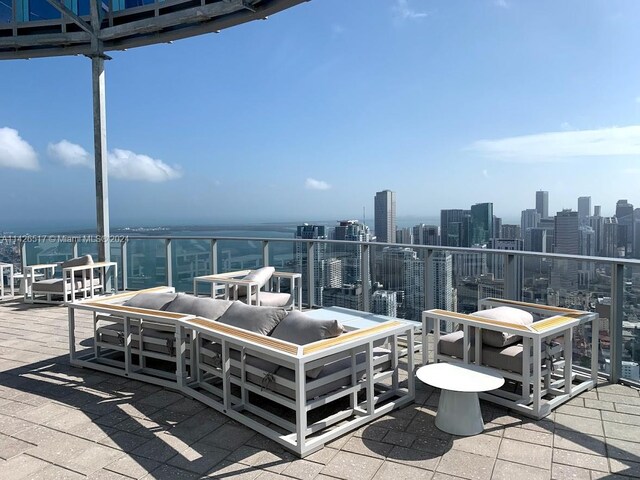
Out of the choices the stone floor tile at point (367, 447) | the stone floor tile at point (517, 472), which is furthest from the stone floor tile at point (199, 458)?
the stone floor tile at point (517, 472)

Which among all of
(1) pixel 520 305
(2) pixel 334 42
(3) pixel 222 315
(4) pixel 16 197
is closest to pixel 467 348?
(1) pixel 520 305

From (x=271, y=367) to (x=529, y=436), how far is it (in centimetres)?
159

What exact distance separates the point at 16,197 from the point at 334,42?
49.2 ft

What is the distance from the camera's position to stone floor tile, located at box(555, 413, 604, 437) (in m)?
2.74

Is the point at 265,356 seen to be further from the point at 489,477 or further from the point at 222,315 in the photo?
the point at 489,477

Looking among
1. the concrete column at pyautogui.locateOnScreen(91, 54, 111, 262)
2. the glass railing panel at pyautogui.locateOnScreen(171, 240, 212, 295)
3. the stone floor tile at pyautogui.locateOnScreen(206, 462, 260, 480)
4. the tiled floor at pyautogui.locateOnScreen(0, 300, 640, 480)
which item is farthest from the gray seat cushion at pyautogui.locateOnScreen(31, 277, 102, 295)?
the stone floor tile at pyautogui.locateOnScreen(206, 462, 260, 480)

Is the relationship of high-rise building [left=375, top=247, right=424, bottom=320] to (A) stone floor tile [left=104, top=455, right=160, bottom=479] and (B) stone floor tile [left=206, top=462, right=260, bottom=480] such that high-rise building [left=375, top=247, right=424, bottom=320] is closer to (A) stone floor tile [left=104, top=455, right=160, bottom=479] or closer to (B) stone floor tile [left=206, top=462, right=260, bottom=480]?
(B) stone floor tile [left=206, top=462, right=260, bottom=480]

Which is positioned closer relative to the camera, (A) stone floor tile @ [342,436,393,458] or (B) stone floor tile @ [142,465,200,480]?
(B) stone floor tile @ [142,465,200,480]

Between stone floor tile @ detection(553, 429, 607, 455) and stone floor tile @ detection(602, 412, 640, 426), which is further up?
stone floor tile @ detection(553, 429, 607, 455)

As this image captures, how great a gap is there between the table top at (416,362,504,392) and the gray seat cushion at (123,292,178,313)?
7.28 feet

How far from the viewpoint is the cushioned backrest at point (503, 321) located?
321 centimetres

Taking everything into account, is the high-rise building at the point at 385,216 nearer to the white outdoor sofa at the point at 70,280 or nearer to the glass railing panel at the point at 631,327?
the glass railing panel at the point at 631,327

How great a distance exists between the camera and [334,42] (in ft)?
51.9

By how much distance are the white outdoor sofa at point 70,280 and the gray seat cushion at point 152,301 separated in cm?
306
